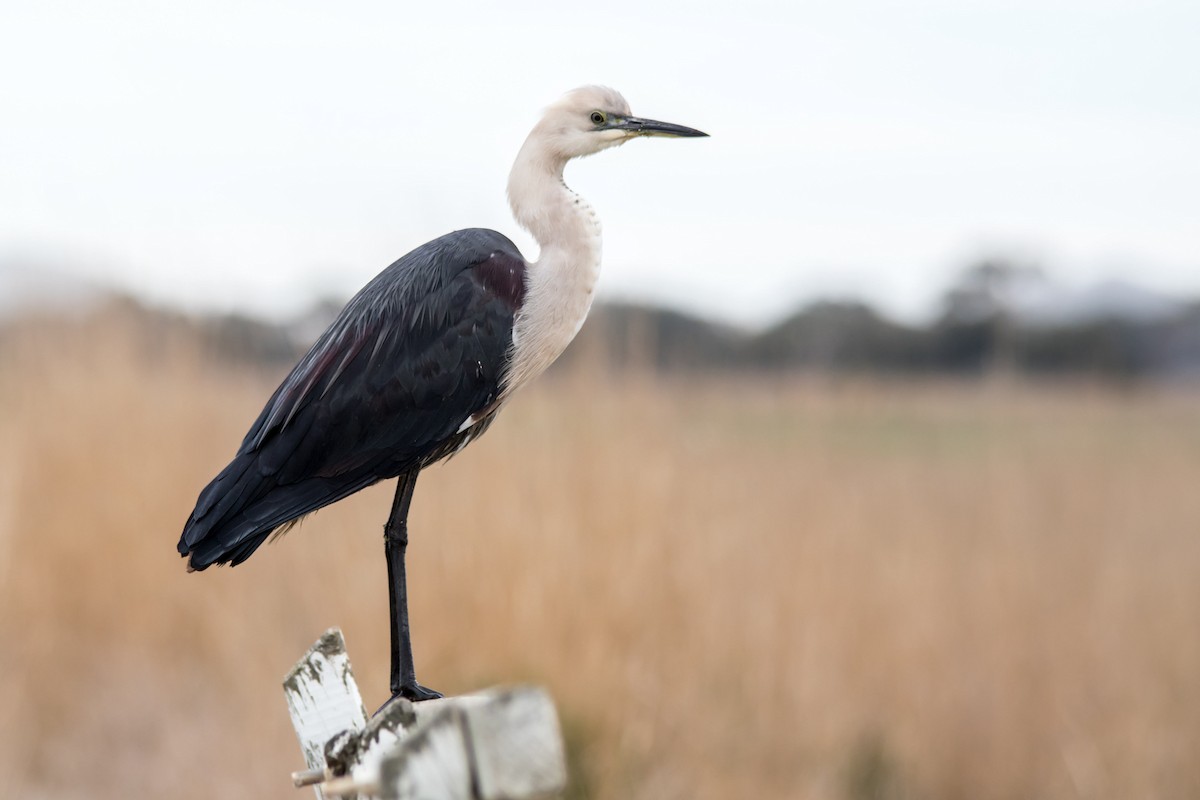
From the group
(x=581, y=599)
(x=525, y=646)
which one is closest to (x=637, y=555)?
(x=581, y=599)

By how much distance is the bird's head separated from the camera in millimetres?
2043

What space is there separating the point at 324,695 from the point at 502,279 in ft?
2.57

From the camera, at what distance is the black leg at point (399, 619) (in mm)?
2033

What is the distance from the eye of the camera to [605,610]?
4.69 meters

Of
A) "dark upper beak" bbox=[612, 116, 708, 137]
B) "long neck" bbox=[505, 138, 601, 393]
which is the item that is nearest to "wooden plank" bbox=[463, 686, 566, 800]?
"long neck" bbox=[505, 138, 601, 393]

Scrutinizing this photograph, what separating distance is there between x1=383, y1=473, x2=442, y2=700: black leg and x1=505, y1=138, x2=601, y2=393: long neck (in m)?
0.34

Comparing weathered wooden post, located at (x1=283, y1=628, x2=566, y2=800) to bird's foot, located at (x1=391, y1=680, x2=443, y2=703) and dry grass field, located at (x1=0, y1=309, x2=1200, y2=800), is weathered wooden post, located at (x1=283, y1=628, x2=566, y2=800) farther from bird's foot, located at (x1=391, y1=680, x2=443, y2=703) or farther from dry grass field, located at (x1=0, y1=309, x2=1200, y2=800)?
dry grass field, located at (x1=0, y1=309, x2=1200, y2=800)

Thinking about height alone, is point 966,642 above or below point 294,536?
below

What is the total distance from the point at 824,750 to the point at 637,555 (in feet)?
5.66

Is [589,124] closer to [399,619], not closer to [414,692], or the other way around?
[399,619]

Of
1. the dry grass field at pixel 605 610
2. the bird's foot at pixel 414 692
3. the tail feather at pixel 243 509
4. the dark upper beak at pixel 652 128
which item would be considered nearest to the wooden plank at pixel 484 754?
the tail feather at pixel 243 509

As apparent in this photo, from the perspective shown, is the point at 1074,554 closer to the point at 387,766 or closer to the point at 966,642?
the point at 966,642

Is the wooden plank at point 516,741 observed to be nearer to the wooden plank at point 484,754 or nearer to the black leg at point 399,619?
the wooden plank at point 484,754

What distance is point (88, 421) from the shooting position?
263 inches
